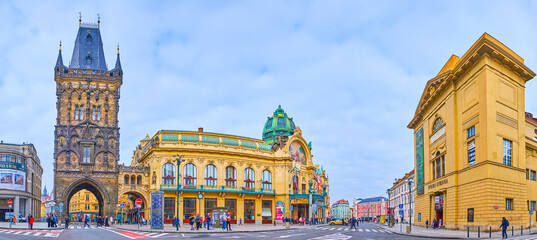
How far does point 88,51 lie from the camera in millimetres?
76875

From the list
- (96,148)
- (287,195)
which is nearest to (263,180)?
(287,195)

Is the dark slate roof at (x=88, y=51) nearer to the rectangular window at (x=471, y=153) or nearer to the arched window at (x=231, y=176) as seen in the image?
the arched window at (x=231, y=176)

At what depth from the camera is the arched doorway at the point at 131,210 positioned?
71.7 metres

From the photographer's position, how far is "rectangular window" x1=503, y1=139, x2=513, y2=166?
38438 mm

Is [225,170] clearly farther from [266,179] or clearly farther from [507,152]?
[507,152]

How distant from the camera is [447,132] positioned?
45.9 m

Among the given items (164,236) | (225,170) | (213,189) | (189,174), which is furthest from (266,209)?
(164,236)

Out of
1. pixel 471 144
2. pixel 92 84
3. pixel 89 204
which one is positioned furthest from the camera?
pixel 89 204

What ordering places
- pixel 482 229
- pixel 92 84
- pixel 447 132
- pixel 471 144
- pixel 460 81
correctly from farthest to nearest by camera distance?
1. pixel 92 84
2. pixel 447 132
3. pixel 460 81
4. pixel 471 144
5. pixel 482 229

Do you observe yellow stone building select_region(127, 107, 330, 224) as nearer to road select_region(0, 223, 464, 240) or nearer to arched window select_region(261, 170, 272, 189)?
arched window select_region(261, 170, 272, 189)

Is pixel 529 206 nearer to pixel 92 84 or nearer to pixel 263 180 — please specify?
pixel 263 180

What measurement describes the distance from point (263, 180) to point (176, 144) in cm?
1527

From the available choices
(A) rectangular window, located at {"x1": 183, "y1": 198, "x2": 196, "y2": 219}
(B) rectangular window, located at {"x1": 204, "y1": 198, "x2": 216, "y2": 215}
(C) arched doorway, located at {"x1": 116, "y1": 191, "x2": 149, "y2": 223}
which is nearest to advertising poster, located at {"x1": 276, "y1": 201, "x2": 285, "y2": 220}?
(B) rectangular window, located at {"x1": 204, "y1": 198, "x2": 216, "y2": 215}

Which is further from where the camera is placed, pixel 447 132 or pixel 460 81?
pixel 447 132
